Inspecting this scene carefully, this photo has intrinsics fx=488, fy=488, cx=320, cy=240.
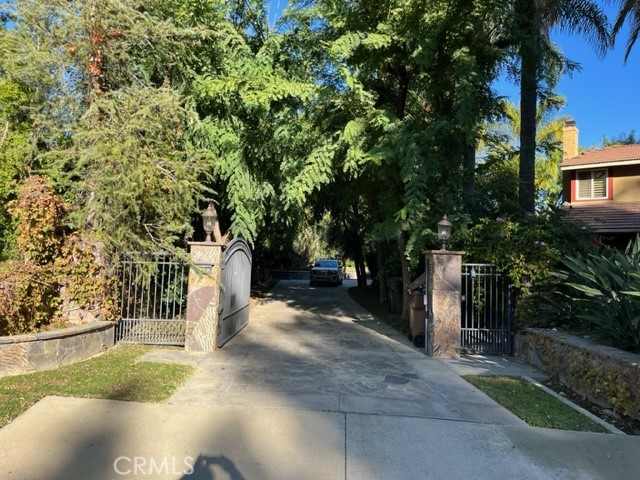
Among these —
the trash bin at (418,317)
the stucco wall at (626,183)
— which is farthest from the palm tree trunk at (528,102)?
the stucco wall at (626,183)

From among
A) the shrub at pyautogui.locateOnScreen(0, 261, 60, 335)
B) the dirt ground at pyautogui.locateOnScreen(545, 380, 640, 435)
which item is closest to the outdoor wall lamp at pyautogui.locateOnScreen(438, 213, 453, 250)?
the dirt ground at pyautogui.locateOnScreen(545, 380, 640, 435)

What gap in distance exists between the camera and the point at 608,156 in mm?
20641

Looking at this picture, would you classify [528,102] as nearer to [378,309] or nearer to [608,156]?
[378,309]

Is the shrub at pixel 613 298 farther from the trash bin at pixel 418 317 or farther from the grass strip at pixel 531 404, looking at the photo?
the trash bin at pixel 418 317

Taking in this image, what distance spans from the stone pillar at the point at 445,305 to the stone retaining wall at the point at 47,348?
232 inches

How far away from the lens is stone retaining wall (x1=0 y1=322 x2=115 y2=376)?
21.0 feet

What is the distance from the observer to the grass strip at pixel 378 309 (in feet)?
43.3

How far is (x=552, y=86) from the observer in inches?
519

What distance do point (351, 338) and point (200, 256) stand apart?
4050mm

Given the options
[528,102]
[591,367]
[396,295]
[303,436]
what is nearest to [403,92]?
[528,102]

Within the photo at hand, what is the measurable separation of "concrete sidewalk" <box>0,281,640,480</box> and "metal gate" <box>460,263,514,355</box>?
7.90 feet

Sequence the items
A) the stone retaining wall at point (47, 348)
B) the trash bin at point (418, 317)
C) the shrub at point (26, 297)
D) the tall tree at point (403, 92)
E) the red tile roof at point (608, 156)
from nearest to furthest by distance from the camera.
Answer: the stone retaining wall at point (47, 348)
the shrub at point (26, 297)
the trash bin at point (418, 317)
the tall tree at point (403, 92)
the red tile roof at point (608, 156)

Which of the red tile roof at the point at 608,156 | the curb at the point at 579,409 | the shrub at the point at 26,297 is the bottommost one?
the curb at the point at 579,409

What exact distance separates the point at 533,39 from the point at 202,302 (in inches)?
361
